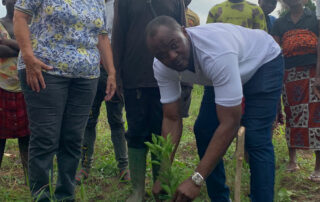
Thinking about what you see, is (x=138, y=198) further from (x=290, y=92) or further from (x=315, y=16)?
(x=315, y=16)

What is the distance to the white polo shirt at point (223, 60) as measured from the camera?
2.06 meters

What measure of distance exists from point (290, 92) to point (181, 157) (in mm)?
1449


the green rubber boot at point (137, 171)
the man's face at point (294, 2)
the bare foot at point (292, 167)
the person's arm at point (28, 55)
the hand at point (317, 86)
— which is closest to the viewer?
the person's arm at point (28, 55)

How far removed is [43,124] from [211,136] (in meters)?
1.12

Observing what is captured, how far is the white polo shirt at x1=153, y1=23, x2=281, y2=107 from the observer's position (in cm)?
206

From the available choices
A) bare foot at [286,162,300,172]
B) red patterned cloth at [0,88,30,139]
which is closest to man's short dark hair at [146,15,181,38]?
red patterned cloth at [0,88,30,139]

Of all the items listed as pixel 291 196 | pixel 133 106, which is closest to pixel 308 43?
Answer: pixel 291 196

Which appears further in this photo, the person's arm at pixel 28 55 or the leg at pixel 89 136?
the leg at pixel 89 136

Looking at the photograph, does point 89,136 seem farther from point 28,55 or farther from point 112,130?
point 28,55

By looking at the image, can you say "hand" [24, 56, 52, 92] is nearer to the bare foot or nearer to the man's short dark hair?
the man's short dark hair

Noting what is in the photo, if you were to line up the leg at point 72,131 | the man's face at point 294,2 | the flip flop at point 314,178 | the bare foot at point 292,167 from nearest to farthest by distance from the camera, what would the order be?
the leg at point 72,131
the flip flop at point 314,178
the man's face at point 294,2
the bare foot at point 292,167

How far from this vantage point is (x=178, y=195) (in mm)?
1917

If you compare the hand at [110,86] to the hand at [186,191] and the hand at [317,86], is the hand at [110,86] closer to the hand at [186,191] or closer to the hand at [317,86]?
the hand at [186,191]

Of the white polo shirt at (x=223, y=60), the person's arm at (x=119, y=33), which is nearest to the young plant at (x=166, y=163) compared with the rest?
the white polo shirt at (x=223, y=60)
